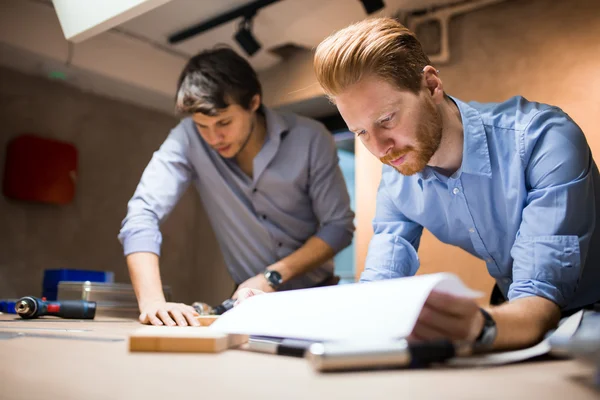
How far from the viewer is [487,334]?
664 mm

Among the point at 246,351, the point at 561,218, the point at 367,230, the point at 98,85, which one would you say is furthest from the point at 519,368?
the point at 98,85

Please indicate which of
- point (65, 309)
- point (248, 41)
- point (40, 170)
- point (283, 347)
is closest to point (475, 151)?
point (283, 347)

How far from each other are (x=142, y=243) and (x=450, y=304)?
4.19 feet

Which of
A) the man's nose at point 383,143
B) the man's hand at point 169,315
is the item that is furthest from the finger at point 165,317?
the man's nose at point 383,143

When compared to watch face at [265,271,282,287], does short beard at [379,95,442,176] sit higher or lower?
higher

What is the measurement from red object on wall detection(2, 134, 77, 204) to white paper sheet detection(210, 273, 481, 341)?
2402 mm

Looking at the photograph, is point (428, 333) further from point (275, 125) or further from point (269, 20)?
point (269, 20)

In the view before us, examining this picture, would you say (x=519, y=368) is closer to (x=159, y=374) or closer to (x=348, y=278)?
(x=159, y=374)

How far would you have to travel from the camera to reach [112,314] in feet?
5.63

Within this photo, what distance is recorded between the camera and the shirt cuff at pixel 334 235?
183cm

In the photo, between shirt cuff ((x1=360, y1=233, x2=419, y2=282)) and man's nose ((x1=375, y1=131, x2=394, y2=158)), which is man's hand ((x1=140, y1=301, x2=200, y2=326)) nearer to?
shirt cuff ((x1=360, y1=233, x2=419, y2=282))

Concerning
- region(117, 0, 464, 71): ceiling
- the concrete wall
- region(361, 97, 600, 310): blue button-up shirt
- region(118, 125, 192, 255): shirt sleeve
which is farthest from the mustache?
region(117, 0, 464, 71): ceiling

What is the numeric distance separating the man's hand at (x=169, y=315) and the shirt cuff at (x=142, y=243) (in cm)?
32

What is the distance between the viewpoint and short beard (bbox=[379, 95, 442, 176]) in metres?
1.18
